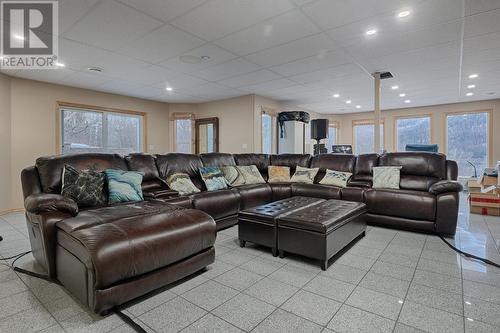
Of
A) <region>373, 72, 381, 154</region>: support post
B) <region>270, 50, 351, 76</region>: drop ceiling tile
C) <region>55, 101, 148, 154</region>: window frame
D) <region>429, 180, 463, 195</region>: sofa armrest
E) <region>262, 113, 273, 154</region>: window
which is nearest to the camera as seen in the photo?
<region>429, 180, 463, 195</region>: sofa armrest

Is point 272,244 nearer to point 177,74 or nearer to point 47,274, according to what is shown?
point 47,274

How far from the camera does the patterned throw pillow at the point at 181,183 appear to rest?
3.46m

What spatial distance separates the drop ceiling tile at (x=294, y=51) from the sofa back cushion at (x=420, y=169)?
2.03 meters

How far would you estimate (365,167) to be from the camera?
4402 millimetres

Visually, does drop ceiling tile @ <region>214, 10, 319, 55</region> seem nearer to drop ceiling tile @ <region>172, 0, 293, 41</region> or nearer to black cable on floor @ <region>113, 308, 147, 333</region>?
drop ceiling tile @ <region>172, 0, 293, 41</region>

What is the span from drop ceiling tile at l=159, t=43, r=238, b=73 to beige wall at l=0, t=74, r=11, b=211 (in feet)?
9.51

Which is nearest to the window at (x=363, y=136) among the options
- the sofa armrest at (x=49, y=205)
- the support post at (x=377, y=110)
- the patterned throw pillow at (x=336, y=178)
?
the support post at (x=377, y=110)

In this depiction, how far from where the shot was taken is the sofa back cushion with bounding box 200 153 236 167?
430cm

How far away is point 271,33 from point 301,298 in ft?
9.59

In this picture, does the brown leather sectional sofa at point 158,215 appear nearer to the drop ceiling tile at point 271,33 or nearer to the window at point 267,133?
the drop ceiling tile at point 271,33

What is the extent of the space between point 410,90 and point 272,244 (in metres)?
5.73

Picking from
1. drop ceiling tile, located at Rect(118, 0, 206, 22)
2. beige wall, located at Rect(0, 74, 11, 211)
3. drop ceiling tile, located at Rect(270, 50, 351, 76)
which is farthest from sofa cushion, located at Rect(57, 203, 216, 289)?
beige wall, located at Rect(0, 74, 11, 211)

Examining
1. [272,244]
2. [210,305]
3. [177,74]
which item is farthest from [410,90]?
[210,305]

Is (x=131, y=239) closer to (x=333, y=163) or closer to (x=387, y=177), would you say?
(x=387, y=177)
